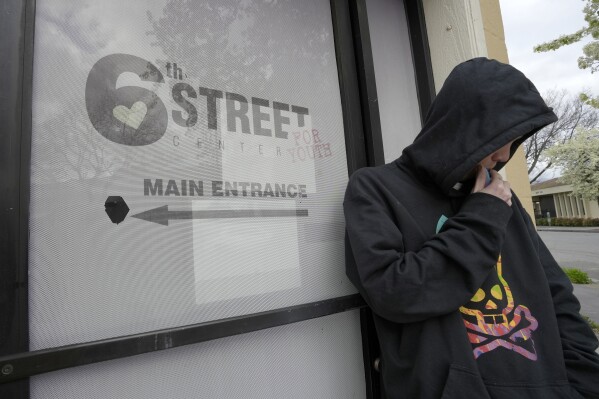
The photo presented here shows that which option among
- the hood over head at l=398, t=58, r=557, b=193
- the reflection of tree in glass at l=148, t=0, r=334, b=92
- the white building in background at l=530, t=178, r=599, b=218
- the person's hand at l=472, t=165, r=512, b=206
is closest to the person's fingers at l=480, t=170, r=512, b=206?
the person's hand at l=472, t=165, r=512, b=206

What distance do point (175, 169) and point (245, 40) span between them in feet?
2.22

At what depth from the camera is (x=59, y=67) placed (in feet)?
3.50

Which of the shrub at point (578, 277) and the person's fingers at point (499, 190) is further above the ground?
the person's fingers at point (499, 190)

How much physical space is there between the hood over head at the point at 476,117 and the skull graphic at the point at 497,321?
0.40 m

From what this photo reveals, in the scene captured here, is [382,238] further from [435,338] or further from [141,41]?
[141,41]

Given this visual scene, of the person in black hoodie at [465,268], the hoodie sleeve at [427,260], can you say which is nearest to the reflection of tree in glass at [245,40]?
the person in black hoodie at [465,268]

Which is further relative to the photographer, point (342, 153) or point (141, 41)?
point (342, 153)

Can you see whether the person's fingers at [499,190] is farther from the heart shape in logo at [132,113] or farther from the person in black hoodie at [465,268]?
the heart shape in logo at [132,113]

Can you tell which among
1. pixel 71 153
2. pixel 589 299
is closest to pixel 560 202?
pixel 589 299

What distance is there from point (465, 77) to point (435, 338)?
925 millimetres

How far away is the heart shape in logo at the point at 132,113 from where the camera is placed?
114 cm

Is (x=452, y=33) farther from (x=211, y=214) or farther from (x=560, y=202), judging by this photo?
(x=560, y=202)

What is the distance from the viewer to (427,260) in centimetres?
109

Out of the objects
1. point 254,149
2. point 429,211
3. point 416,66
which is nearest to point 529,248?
point 429,211
